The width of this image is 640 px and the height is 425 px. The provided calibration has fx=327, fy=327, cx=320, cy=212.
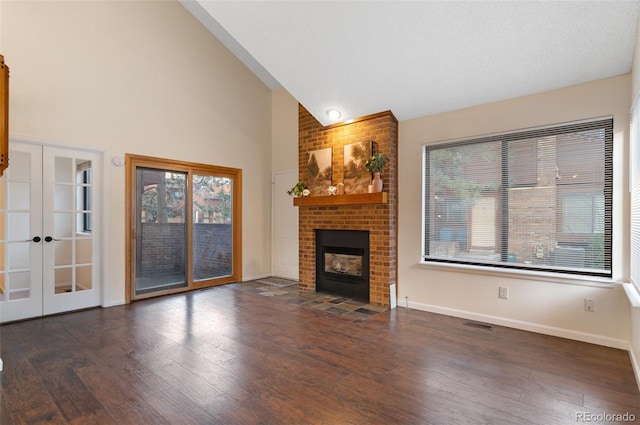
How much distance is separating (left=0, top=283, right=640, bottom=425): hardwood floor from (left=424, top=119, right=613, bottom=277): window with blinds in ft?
2.76

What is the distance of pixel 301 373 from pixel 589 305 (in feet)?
9.07

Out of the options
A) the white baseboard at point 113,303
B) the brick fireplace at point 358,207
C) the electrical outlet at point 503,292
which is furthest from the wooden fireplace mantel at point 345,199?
the white baseboard at point 113,303

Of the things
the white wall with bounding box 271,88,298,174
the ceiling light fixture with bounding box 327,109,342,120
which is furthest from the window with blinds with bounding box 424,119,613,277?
the white wall with bounding box 271,88,298,174

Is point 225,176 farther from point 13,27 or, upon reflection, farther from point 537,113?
point 537,113

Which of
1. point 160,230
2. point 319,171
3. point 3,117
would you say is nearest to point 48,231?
point 160,230

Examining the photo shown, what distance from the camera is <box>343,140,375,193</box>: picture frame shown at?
4.48m

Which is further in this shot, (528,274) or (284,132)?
(284,132)

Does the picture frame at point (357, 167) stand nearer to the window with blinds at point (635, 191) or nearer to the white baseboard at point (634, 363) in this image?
the window with blinds at point (635, 191)

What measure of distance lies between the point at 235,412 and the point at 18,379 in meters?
1.73

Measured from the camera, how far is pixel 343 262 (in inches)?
194

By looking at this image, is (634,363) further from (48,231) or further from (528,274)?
(48,231)

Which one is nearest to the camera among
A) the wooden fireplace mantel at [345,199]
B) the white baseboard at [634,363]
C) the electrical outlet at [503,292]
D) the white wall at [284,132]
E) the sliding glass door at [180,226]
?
the white baseboard at [634,363]

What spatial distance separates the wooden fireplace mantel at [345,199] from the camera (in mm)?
4230

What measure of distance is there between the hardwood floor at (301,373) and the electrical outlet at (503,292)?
36 centimetres
